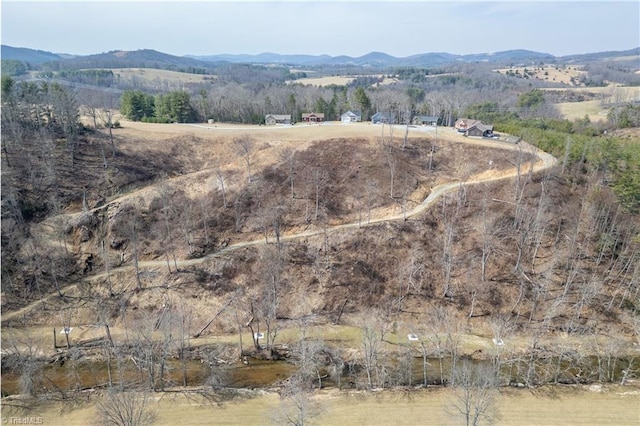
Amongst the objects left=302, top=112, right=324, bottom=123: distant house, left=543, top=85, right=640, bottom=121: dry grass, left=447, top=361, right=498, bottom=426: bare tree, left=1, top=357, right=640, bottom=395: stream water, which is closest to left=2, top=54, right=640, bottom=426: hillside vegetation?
left=1, top=357, right=640, bottom=395: stream water

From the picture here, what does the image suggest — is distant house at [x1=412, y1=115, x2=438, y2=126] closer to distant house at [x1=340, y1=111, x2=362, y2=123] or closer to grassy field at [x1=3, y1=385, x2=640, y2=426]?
Answer: distant house at [x1=340, y1=111, x2=362, y2=123]

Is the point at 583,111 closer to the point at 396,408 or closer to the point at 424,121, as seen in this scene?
the point at 424,121

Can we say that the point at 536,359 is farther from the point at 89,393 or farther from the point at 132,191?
the point at 132,191

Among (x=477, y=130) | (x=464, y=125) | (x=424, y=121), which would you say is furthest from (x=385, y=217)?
(x=424, y=121)

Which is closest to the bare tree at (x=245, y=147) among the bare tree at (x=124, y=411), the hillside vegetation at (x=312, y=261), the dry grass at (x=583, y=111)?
the hillside vegetation at (x=312, y=261)

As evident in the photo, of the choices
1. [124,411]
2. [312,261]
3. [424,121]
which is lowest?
[124,411]

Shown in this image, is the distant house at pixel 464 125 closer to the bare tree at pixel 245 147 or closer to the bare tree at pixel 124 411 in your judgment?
the bare tree at pixel 245 147

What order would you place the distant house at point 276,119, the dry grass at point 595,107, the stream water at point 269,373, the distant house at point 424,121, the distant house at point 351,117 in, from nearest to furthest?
the stream water at point 269,373 → the distant house at point 424,121 → the distant house at point 276,119 → the distant house at point 351,117 → the dry grass at point 595,107

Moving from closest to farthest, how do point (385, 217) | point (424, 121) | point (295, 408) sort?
point (295, 408) → point (385, 217) → point (424, 121)

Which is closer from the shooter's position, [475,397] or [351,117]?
[475,397]
